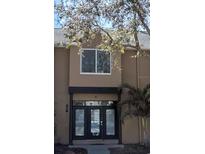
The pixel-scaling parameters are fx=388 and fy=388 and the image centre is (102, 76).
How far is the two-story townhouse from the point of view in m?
23.0

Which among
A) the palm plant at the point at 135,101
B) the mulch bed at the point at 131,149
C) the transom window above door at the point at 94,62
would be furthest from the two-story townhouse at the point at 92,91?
the mulch bed at the point at 131,149

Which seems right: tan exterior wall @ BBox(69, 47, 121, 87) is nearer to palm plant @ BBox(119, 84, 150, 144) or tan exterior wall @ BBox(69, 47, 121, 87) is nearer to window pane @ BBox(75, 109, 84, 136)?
palm plant @ BBox(119, 84, 150, 144)

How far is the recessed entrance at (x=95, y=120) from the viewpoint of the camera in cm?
2395

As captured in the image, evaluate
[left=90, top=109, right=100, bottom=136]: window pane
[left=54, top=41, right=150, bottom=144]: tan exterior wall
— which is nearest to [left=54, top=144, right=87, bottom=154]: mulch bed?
[left=54, top=41, right=150, bottom=144]: tan exterior wall

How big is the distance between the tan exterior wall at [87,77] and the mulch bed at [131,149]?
3.75m

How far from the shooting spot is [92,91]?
2328cm

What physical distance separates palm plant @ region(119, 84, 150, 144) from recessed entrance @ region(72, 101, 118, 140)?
1.00 metres

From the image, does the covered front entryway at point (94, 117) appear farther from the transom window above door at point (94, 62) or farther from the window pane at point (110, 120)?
the transom window above door at point (94, 62)

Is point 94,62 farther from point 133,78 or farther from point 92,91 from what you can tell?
point 133,78
